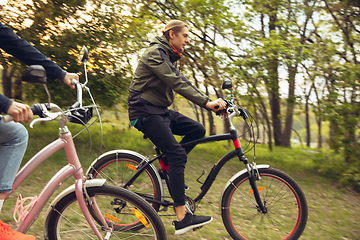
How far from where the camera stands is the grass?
354 cm

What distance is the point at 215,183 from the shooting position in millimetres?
5301

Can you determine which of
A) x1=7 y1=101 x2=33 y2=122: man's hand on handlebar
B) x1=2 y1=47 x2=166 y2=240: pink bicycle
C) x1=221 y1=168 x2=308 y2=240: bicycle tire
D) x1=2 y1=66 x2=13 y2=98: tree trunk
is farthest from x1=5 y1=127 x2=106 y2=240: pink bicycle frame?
x1=2 y1=66 x2=13 y2=98: tree trunk

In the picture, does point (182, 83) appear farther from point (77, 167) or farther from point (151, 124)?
point (77, 167)

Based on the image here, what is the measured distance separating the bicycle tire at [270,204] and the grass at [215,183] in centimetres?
53

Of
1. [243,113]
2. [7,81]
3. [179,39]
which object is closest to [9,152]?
[179,39]

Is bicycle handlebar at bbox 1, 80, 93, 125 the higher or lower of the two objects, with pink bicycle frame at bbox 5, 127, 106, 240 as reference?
higher

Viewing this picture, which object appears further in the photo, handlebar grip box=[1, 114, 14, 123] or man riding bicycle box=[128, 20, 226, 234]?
man riding bicycle box=[128, 20, 226, 234]

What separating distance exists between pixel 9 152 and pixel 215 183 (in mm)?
3919

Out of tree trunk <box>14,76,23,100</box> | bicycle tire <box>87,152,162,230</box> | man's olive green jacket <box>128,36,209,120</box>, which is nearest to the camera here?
man's olive green jacket <box>128,36,209,120</box>

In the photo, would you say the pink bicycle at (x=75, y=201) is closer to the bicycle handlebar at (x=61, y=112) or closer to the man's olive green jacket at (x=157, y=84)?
the bicycle handlebar at (x=61, y=112)

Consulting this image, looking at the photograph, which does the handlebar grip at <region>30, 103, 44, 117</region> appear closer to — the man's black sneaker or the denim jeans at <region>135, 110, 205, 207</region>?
the denim jeans at <region>135, 110, 205, 207</region>

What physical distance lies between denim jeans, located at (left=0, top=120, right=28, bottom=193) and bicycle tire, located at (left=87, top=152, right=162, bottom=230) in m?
1.09

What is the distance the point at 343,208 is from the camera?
4812 millimetres

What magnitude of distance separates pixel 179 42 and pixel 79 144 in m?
4.08
